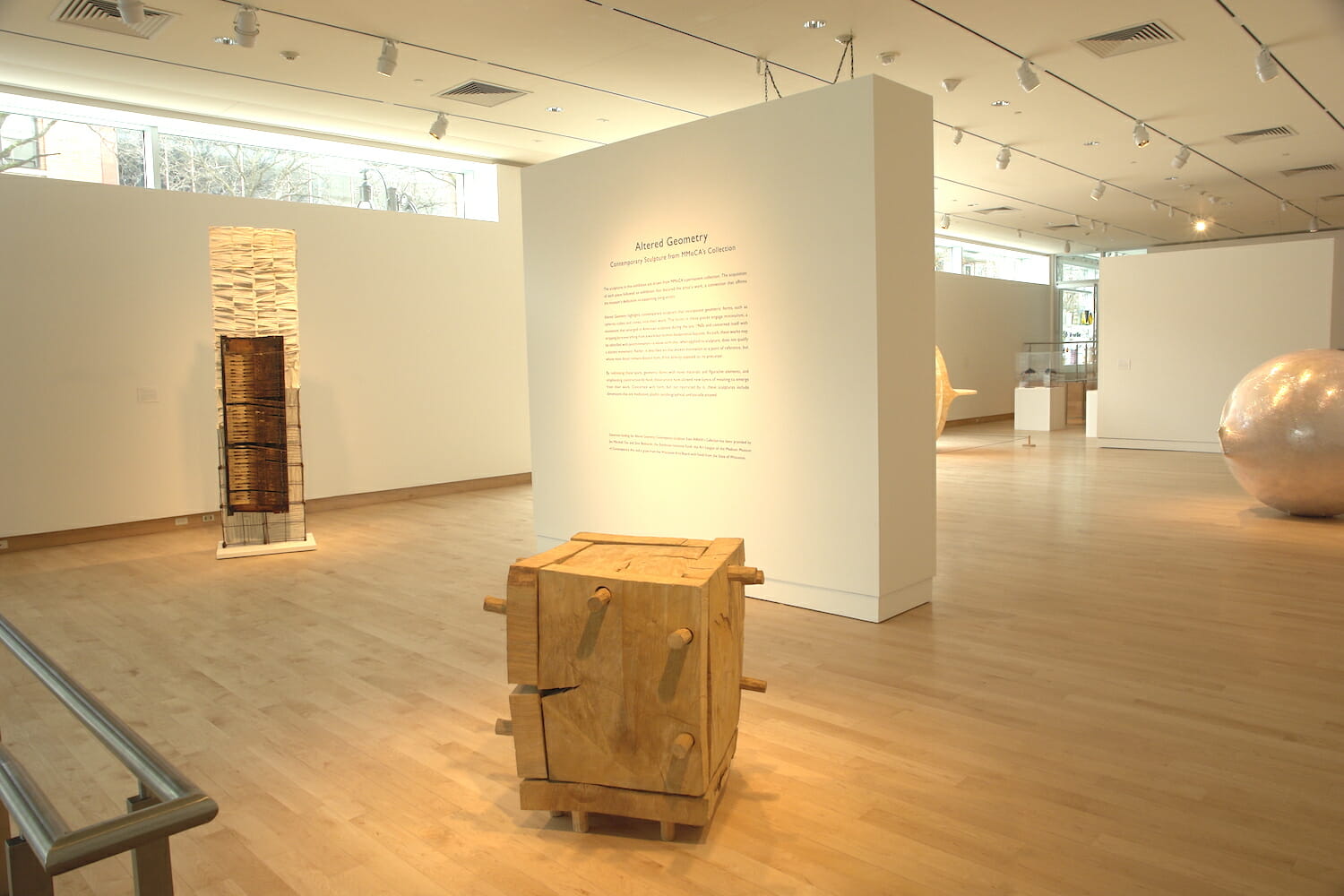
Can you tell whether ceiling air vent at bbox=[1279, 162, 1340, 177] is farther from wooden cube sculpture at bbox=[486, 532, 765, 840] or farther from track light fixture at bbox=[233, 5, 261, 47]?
wooden cube sculpture at bbox=[486, 532, 765, 840]

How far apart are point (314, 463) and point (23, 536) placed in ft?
8.24

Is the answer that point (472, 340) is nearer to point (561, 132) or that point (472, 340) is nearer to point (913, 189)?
point (561, 132)

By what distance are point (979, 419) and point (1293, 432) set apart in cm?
1259

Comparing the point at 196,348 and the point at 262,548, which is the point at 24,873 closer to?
the point at 262,548

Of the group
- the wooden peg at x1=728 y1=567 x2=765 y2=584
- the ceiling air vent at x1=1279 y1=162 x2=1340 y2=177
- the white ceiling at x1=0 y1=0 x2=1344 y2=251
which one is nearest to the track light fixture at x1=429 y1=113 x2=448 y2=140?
the white ceiling at x1=0 y1=0 x2=1344 y2=251

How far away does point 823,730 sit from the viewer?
354cm

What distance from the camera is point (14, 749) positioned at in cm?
356

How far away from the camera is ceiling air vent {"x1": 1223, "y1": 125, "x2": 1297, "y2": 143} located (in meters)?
10.2

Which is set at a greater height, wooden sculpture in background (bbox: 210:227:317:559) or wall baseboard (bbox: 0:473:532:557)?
wooden sculpture in background (bbox: 210:227:317:559)

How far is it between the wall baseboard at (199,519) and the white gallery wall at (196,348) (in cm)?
7

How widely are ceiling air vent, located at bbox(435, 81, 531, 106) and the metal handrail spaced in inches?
299

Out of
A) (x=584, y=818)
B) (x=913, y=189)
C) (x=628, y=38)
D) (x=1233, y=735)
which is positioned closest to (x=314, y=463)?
(x=628, y=38)

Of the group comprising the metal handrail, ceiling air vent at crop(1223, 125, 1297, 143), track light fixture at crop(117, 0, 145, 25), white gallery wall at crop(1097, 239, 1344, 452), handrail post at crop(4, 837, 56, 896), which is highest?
ceiling air vent at crop(1223, 125, 1297, 143)

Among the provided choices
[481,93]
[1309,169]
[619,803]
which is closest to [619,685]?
[619,803]
